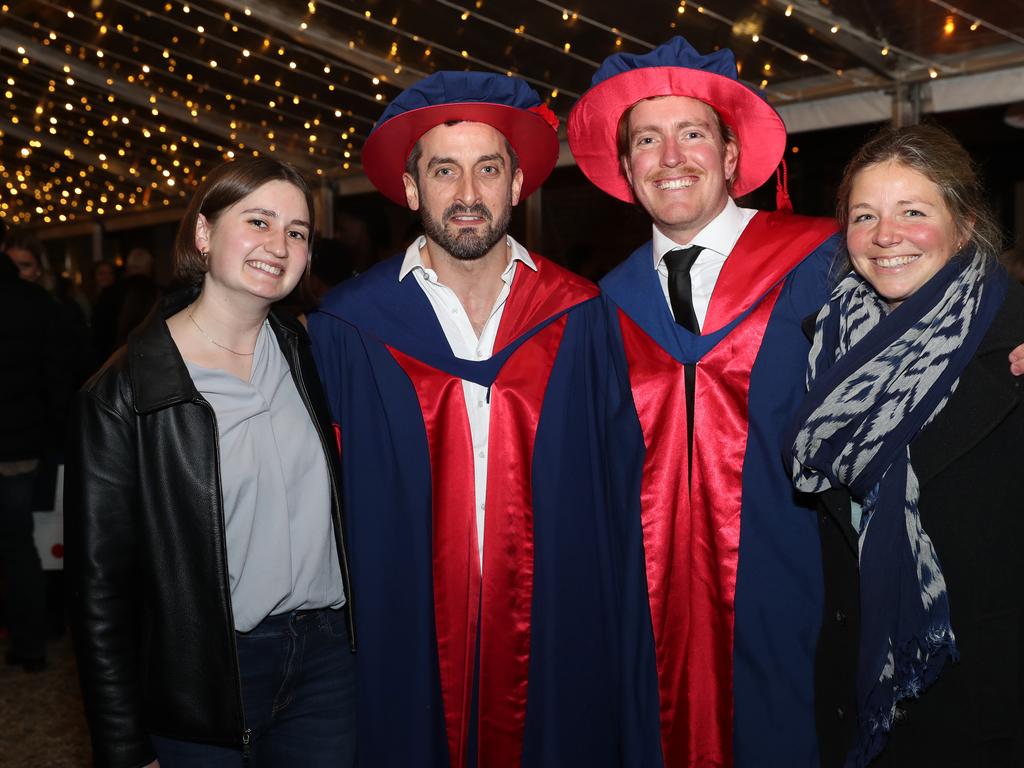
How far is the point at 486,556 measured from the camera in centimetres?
247

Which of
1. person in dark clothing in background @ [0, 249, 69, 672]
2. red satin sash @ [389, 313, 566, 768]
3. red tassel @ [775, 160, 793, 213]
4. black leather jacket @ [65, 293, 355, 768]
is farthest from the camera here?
person in dark clothing in background @ [0, 249, 69, 672]

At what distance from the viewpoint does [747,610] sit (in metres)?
2.39

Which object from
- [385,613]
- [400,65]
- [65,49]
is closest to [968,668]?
[385,613]

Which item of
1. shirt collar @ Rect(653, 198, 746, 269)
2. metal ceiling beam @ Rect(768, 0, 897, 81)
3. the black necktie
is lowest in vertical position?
the black necktie

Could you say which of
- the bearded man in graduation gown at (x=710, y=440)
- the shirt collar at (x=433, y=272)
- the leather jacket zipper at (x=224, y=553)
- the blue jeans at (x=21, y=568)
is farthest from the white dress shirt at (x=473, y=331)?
the blue jeans at (x=21, y=568)

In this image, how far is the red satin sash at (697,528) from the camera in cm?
242

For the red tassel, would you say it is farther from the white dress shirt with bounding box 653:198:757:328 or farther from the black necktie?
the black necktie

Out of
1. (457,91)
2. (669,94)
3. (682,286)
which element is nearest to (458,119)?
(457,91)

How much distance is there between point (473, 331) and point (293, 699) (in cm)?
104

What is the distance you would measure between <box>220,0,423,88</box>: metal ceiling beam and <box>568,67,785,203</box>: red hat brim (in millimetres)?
3559

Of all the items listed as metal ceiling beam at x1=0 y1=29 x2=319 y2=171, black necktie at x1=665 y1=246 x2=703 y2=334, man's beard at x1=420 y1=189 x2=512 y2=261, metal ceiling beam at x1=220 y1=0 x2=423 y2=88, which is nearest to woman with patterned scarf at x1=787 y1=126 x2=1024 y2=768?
black necktie at x1=665 y1=246 x2=703 y2=334

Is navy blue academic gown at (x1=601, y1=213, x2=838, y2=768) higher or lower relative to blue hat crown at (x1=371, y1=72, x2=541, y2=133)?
lower

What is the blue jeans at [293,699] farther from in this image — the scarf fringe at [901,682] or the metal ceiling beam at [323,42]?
the metal ceiling beam at [323,42]

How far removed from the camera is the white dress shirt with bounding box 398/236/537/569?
2500 mm
